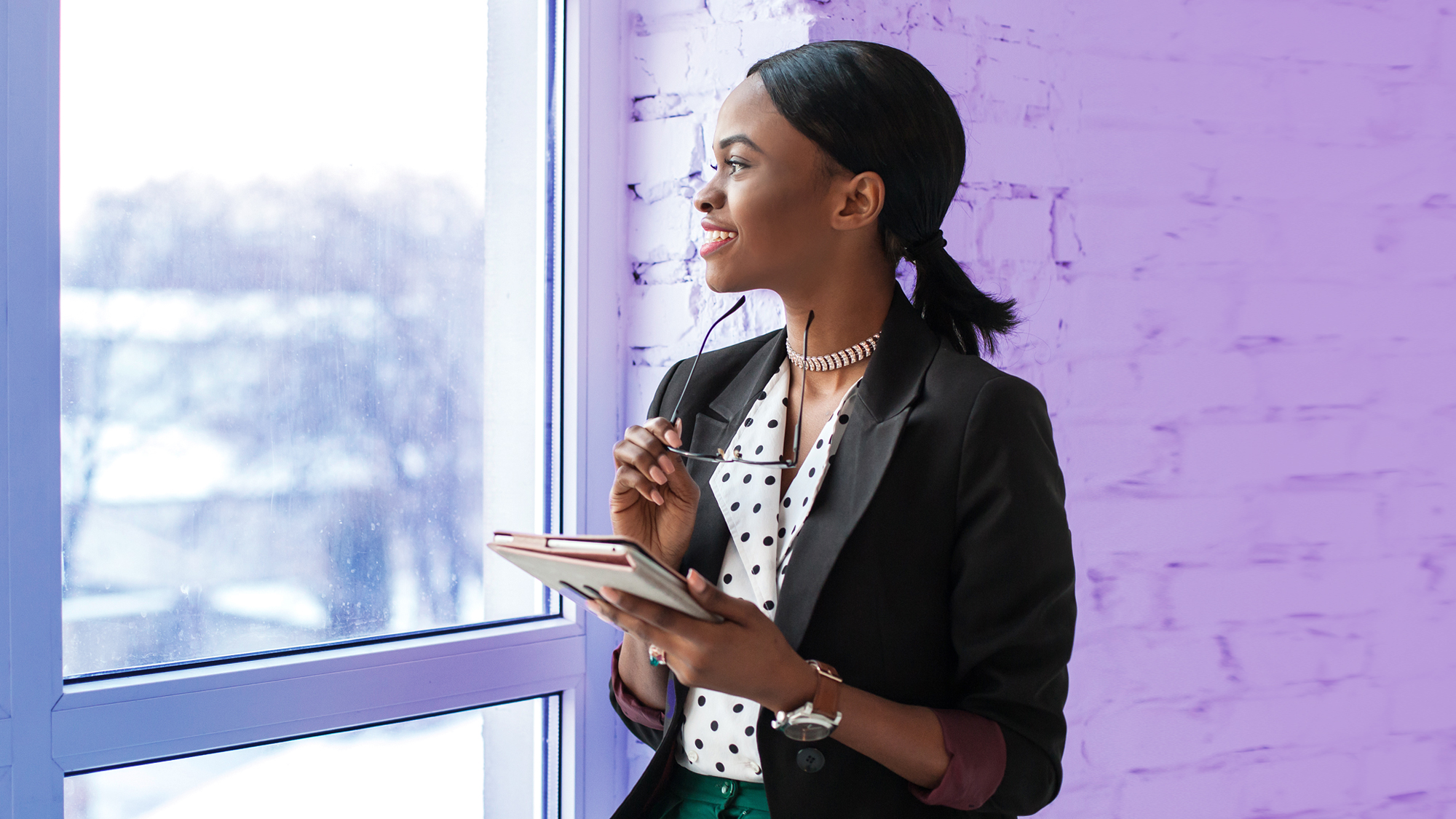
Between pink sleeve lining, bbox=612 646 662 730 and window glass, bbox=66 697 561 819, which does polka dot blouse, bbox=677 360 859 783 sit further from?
window glass, bbox=66 697 561 819

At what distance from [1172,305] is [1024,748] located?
841 millimetres

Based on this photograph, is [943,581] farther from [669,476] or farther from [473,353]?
[473,353]

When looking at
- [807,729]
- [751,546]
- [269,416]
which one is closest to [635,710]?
[751,546]

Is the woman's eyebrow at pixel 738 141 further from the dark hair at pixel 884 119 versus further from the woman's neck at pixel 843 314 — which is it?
the woman's neck at pixel 843 314

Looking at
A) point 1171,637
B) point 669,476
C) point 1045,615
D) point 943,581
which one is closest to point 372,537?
point 669,476

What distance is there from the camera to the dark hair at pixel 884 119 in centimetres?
112

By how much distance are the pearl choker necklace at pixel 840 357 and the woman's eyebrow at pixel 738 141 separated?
254 millimetres

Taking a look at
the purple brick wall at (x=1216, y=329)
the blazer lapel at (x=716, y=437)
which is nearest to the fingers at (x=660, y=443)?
the blazer lapel at (x=716, y=437)

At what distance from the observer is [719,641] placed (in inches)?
34.5

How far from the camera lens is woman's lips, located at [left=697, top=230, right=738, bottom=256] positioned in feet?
3.76

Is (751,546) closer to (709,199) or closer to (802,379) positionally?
(802,379)

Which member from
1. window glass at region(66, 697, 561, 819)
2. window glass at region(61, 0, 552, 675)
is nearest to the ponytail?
window glass at region(61, 0, 552, 675)

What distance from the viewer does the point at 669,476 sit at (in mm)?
1146

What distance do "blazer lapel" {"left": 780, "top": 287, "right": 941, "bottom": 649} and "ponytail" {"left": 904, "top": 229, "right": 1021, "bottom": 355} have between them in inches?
3.0
